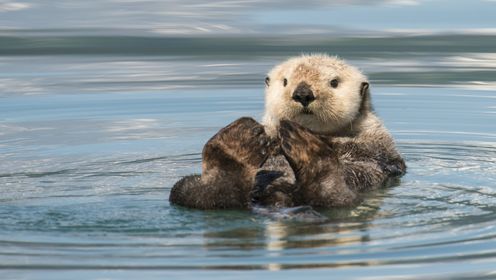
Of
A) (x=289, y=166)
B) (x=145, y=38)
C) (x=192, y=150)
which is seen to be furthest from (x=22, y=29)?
(x=289, y=166)

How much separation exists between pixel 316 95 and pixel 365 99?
56cm

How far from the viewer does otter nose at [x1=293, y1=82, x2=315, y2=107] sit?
7.19 metres

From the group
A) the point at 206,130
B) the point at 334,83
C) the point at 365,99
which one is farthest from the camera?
the point at 206,130

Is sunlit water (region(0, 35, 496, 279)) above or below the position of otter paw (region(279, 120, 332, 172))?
below

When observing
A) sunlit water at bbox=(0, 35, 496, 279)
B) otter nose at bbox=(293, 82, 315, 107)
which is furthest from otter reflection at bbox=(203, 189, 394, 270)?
otter nose at bbox=(293, 82, 315, 107)

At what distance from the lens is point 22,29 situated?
484 inches

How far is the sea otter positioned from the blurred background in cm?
13

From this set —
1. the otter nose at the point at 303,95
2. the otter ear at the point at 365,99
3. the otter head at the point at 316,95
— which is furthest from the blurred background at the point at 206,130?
the otter nose at the point at 303,95

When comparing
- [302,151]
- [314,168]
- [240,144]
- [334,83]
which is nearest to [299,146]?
[302,151]

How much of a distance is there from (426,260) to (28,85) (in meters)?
5.63

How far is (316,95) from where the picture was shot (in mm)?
7270

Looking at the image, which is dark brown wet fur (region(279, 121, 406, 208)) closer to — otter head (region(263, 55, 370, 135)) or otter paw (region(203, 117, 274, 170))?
Answer: otter paw (region(203, 117, 274, 170))

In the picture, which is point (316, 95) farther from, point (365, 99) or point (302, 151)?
point (302, 151)

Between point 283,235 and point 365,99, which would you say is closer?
point 283,235
